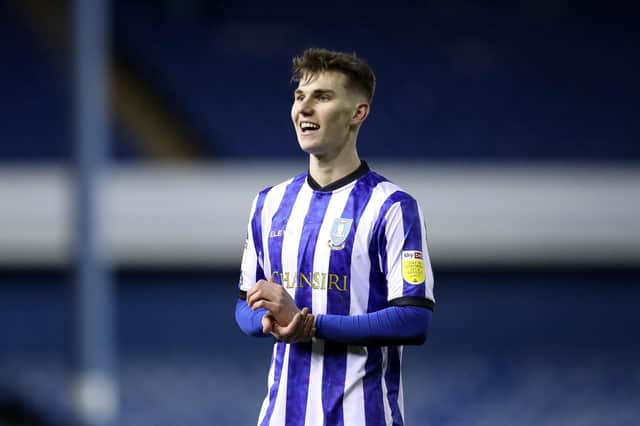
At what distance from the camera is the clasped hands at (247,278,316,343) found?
152cm

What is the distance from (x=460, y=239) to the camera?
7195mm

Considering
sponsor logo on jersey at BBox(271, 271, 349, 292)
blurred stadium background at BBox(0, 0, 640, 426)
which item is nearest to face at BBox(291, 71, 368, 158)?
sponsor logo on jersey at BBox(271, 271, 349, 292)

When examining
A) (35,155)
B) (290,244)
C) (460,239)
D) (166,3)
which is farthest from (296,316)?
(166,3)

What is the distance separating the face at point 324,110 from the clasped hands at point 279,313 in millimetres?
248

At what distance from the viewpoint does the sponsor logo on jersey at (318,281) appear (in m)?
1.63

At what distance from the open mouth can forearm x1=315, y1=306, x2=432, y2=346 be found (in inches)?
12.0

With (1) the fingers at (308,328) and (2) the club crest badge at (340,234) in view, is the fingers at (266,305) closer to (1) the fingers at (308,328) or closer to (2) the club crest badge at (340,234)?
(1) the fingers at (308,328)

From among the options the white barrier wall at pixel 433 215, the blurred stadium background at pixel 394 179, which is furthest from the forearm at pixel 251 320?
the white barrier wall at pixel 433 215

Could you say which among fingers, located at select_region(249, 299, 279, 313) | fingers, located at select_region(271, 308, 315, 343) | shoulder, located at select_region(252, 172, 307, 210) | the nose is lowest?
fingers, located at select_region(271, 308, 315, 343)

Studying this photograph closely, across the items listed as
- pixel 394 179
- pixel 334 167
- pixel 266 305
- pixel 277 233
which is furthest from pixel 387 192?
pixel 394 179

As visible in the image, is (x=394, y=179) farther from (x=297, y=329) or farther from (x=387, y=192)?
(x=297, y=329)

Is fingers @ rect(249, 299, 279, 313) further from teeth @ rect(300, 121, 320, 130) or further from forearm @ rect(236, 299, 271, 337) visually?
teeth @ rect(300, 121, 320, 130)

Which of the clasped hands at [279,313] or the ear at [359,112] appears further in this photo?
the ear at [359,112]

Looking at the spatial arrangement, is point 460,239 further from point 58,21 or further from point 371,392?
point 371,392
